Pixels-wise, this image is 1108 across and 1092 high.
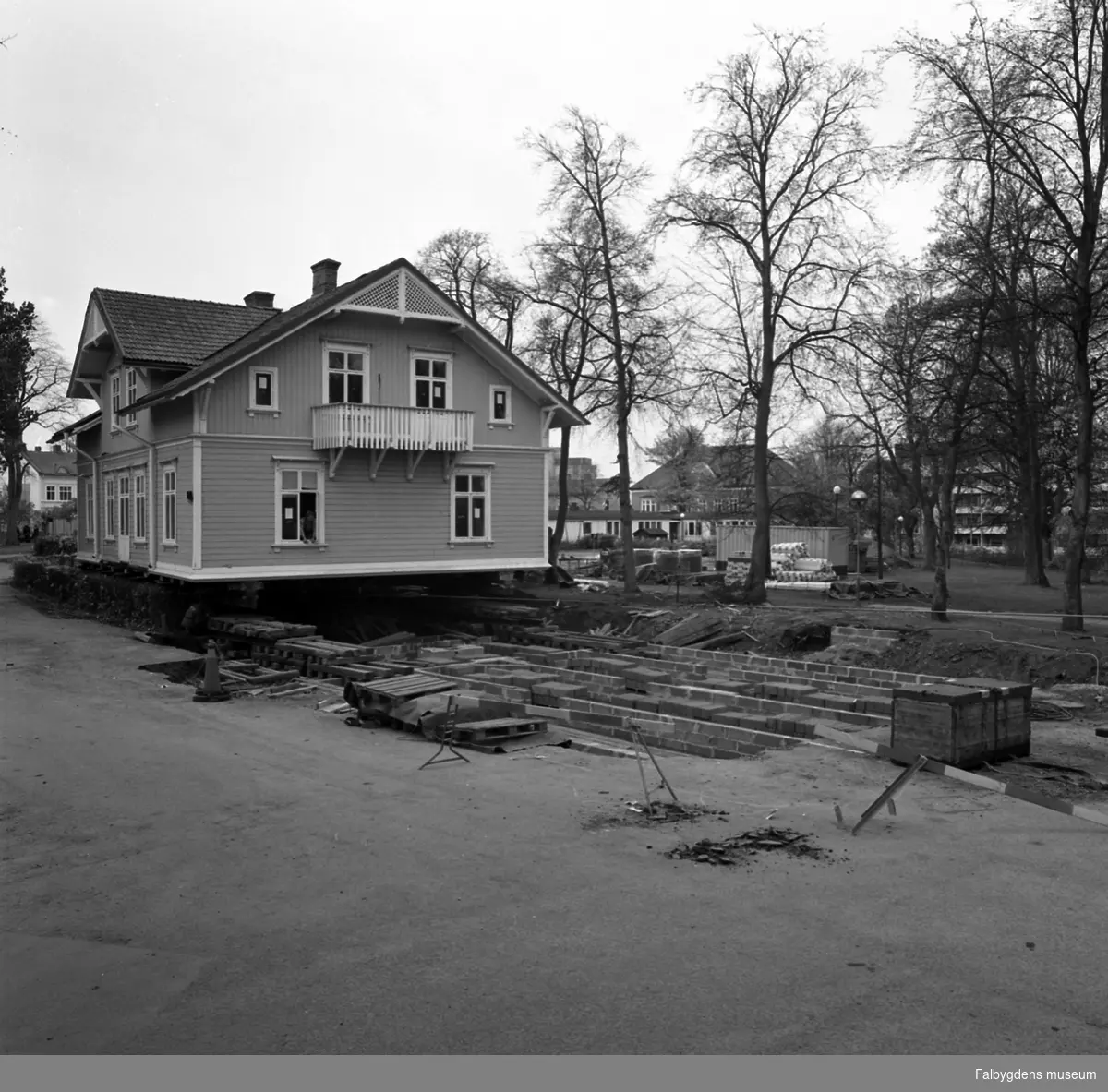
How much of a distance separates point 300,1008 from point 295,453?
863 inches

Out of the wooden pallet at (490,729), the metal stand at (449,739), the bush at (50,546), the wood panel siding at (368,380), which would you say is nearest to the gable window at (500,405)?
the wood panel siding at (368,380)

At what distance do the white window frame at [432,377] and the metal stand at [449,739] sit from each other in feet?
49.7

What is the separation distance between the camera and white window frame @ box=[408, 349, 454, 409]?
91.6 feet

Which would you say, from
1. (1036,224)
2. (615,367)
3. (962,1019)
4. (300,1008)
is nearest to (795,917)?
(962,1019)

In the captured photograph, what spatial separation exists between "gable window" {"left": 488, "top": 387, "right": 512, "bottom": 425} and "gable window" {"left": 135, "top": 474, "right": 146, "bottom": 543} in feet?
33.2

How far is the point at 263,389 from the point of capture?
25.6 metres

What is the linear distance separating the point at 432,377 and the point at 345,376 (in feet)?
8.44

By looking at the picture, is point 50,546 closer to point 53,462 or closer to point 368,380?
point 368,380

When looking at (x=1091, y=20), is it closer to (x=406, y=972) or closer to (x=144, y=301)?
(x=406, y=972)

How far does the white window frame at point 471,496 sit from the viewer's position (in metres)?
28.8

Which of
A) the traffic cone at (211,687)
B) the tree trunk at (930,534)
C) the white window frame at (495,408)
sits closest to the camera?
the traffic cone at (211,687)

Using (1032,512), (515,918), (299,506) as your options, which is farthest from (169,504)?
(1032,512)

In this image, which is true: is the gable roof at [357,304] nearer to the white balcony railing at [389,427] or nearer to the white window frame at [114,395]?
the white balcony railing at [389,427]

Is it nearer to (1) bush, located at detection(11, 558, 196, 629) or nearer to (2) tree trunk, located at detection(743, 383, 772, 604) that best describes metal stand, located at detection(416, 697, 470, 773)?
(1) bush, located at detection(11, 558, 196, 629)
